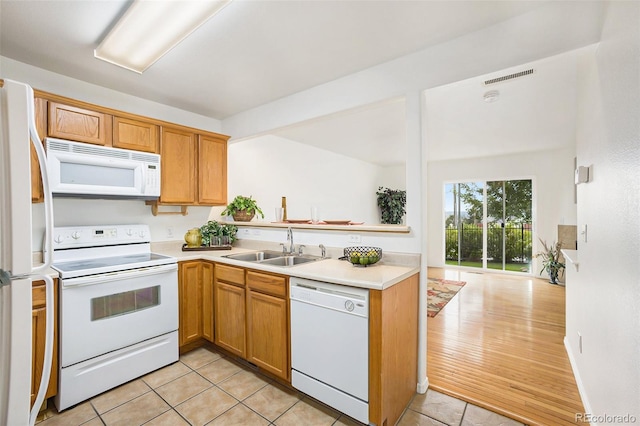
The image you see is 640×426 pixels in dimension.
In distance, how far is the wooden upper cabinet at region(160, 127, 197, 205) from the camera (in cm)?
279

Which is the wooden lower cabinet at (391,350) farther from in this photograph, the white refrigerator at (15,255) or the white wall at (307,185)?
the white refrigerator at (15,255)

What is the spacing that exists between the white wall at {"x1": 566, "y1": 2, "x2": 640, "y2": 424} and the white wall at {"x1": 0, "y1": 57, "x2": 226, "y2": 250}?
352 cm

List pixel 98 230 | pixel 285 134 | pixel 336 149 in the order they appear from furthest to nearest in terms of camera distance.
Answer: pixel 336 149 < pixel 285 134 < pixel 98 230

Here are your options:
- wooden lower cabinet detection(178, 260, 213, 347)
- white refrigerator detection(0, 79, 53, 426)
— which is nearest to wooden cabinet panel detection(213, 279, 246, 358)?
wooden lower cabinet detection(178, 260, 213, 347)

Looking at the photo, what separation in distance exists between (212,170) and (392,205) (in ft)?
16.9

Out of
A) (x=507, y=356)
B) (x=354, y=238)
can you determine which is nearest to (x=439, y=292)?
(x=507, y=356)

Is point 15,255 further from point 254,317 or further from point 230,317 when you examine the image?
point 230,317

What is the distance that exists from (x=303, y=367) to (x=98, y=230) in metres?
2.14

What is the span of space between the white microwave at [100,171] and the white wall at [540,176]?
19.7 feet

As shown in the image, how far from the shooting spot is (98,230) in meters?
2.51

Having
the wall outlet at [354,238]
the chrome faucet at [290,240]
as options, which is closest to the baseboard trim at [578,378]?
the wall outlet at [354,238]

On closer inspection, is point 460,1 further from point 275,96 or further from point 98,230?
point 98,230

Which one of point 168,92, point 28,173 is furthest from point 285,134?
point 28,173

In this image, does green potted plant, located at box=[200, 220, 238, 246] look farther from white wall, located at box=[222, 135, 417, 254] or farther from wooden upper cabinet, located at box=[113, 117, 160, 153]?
wooden upper cabinet, located at box=[113, 117, 160, 153]
